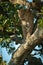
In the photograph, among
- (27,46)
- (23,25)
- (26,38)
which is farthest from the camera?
(23,25)

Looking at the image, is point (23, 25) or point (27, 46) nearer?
point (27, 46)

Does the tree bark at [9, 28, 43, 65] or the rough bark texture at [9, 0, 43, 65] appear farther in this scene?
the rough bark texture at [9, 0, 43, 65]

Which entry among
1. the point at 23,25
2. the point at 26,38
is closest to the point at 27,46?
the point at 26,38

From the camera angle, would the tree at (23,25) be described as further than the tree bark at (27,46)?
Yes

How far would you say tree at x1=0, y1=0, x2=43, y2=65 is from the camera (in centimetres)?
197

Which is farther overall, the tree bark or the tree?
the tree

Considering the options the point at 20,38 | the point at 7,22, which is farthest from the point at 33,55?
the point at 7,22

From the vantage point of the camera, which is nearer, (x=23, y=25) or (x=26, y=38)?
(x=26, y=38)

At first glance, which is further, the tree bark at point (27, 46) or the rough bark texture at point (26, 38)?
the rough bark texture at point (26, 38)

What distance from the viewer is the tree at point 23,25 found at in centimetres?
197

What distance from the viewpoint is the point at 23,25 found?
2.34 metres

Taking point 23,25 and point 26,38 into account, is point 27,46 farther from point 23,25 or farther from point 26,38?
point 23,25

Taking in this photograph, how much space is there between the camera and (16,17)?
250 cm

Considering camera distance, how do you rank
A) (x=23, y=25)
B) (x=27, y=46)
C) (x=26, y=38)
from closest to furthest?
(x=27, y=46)
(x=26, y=38)
(x=23, y=25)
